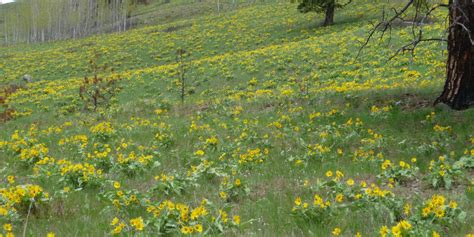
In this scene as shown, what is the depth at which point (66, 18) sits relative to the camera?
280 feet

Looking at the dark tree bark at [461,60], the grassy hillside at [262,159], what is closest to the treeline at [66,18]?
the grassy hillside at [262,159]

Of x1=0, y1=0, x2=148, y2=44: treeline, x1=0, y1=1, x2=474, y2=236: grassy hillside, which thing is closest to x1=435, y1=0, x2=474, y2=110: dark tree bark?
x1=0, y1=1, x2=474, y2=236: grassy hillside

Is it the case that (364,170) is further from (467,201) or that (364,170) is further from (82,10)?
(82,10)

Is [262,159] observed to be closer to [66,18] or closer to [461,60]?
[461,60]

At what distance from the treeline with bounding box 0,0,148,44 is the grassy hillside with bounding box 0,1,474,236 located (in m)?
63.5

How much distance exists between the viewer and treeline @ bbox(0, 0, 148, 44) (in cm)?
8331

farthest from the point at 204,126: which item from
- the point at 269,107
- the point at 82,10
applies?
the point at 82,10

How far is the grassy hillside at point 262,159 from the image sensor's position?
4.94m

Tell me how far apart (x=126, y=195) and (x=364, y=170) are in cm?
409

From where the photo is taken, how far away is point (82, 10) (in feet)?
283

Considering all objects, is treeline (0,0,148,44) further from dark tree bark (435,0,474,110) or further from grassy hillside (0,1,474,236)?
dark tree bark (435,0,474,110)

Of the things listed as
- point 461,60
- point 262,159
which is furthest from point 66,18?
point 461,60

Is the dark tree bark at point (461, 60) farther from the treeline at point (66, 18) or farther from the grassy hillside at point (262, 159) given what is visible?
the treeline at point (66, 18)

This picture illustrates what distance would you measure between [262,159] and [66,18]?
87.1 m
